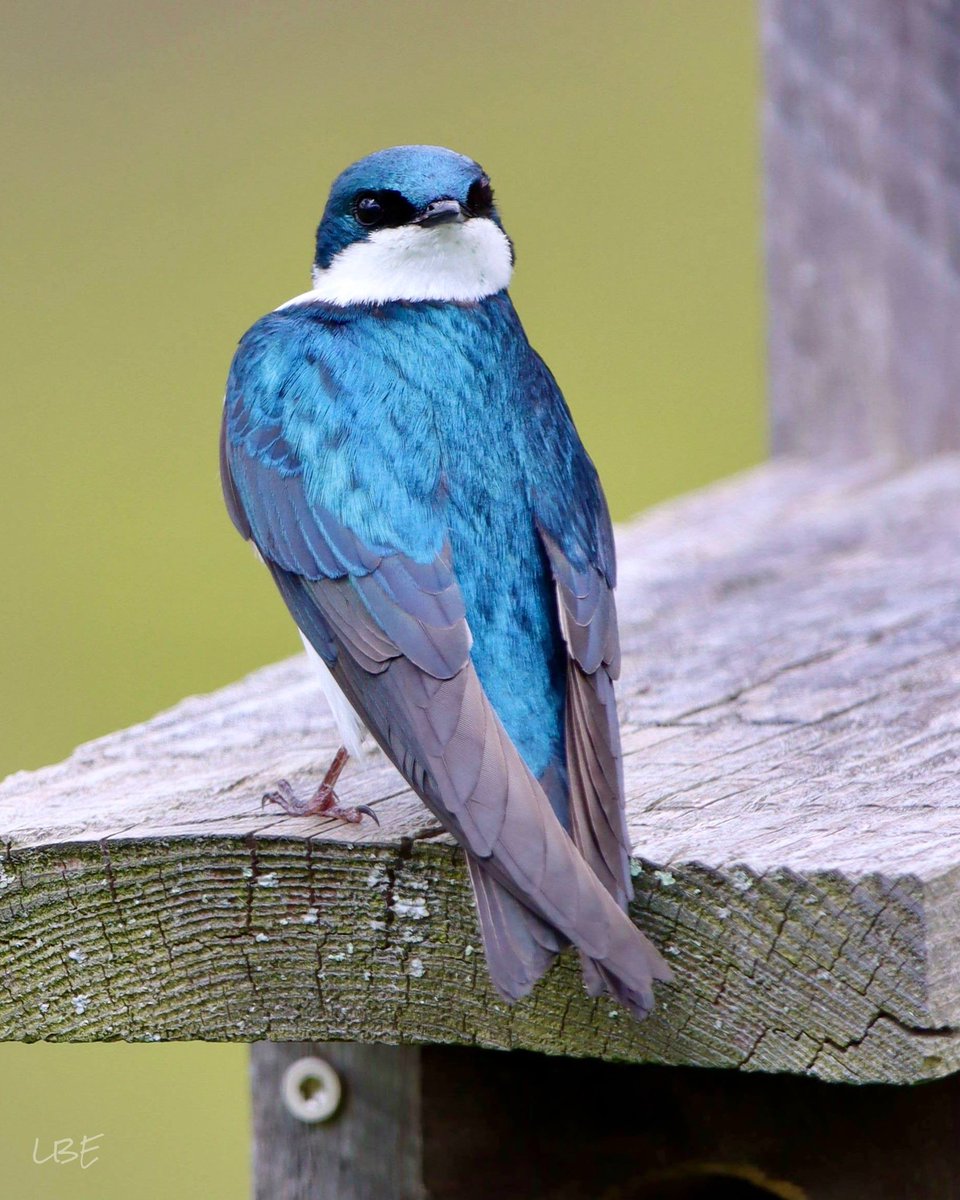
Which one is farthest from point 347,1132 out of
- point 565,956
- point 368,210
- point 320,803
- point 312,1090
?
point 368,210

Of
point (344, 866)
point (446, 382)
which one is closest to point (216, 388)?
point (446, 382)

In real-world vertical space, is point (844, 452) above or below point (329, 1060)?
above

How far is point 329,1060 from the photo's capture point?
2.53 metres

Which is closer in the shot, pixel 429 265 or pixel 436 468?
pixel 436 468

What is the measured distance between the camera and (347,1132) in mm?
2525

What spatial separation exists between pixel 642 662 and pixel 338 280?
2.14 feet

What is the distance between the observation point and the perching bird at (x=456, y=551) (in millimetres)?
1905

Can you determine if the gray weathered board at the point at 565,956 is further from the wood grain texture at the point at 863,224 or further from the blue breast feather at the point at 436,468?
the wood grain texture at the point at 863,224

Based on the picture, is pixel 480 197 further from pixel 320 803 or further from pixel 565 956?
pixel 565 956

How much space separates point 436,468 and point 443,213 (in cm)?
50

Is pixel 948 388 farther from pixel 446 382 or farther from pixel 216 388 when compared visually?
pixel 216 388

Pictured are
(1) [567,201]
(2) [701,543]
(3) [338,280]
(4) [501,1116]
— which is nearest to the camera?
(4) [501,1116]

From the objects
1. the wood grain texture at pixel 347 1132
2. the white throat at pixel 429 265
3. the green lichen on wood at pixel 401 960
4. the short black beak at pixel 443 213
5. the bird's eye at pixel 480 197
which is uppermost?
the bird's eye at pixel 480 197

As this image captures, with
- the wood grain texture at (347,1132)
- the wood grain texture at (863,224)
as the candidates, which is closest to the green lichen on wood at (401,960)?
the wood grain texture at (347,1132)
